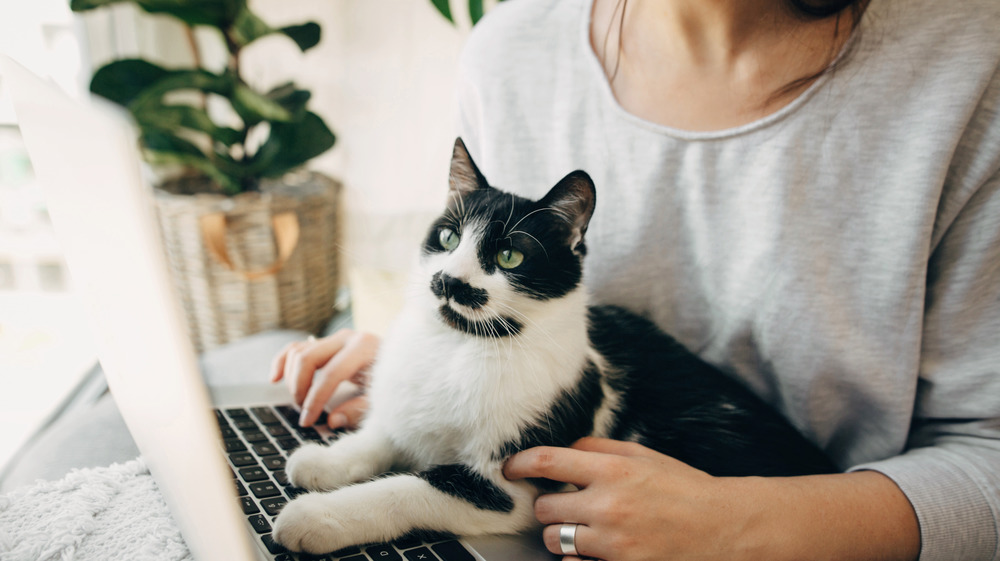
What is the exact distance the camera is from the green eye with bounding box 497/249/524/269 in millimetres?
684

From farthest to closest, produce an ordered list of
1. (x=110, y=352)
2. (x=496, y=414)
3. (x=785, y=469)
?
(x=785, y=469) → (x=496, y=414) → (x=110, y=352)

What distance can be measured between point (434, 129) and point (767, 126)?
1294 millimetres

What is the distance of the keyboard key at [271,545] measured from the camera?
1.89 ft

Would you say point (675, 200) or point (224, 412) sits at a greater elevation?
point (675, 200)

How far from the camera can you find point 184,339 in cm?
37

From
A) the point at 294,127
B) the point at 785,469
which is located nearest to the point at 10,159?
the point at 294,127

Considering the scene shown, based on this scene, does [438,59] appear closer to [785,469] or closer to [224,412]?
[224,412]

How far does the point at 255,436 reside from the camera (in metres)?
0.77

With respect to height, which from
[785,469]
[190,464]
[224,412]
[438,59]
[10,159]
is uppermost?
[438,59]

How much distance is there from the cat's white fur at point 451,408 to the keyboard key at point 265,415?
13cm

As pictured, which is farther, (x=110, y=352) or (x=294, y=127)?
(x=294, y=127)

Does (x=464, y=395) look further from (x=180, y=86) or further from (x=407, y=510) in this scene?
(x=180, y=86)

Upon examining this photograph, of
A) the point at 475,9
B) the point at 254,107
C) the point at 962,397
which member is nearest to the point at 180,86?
the point at 254,107

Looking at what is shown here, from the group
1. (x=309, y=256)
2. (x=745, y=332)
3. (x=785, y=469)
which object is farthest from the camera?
(x=309, y=256)
